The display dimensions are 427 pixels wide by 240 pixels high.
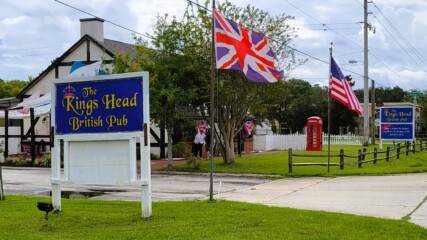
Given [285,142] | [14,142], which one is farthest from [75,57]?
[285,142]

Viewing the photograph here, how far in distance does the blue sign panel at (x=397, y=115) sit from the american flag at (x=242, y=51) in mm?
20710

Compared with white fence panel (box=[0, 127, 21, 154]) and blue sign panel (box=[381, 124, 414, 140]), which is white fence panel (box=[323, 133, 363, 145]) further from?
white fence panel (box=[0, 127, 21, 154])

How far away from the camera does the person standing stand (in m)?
27.8

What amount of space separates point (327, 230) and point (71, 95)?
5.43 meters

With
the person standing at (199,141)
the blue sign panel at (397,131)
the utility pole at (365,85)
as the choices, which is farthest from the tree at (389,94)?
the person standing at (199,141)

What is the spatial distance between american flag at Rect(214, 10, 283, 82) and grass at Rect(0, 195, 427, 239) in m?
3.25

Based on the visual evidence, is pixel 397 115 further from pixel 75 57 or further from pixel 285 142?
pixel 75 57

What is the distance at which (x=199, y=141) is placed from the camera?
27969 mm

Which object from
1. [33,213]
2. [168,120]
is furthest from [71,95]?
[168,120]

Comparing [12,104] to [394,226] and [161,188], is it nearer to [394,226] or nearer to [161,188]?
[161,188]

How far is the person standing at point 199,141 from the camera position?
2784 cm

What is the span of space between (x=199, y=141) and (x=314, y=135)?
486 inches

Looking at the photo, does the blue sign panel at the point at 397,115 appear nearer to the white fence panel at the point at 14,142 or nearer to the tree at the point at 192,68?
the tree at the point at 192,68

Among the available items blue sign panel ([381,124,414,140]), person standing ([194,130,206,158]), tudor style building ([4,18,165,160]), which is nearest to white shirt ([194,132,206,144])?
person standing ([194,130,206,158])
